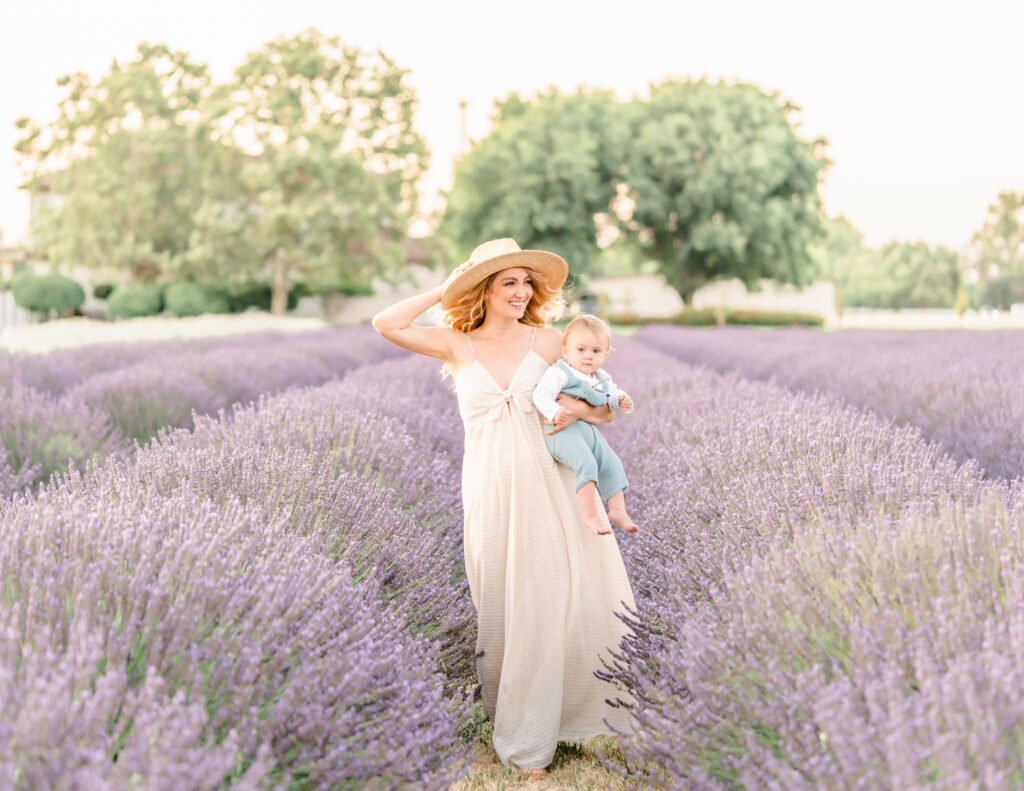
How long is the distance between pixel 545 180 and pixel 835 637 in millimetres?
32667

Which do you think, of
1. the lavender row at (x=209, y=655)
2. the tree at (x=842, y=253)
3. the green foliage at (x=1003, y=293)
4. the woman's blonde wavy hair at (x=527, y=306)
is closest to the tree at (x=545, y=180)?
the woman's blonde wavy hair at (x=527, y=306)

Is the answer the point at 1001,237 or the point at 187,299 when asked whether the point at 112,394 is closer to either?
the point at 187,299

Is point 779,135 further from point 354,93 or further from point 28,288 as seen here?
point 28,288

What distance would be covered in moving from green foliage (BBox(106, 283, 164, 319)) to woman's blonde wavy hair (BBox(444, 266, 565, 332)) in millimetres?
34589

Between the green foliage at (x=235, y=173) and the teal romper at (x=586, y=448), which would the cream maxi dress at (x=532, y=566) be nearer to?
the teal romper at (x=586, y=448)

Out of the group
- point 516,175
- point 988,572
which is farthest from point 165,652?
point 516,175

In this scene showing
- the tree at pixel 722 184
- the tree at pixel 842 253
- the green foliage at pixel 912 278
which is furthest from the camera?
the tree at pixel 842 253

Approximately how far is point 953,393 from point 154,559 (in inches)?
186

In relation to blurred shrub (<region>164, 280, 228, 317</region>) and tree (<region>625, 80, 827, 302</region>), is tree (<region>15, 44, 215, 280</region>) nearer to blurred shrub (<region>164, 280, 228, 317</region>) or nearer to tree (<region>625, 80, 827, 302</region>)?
blurred shrub (<region>164, 280, 228, 317</region>)

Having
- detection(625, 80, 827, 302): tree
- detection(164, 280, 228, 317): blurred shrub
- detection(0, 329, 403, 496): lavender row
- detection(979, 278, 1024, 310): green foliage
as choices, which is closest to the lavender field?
detection(0, 329, 403, 496): lavender row

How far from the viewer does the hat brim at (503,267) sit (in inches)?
109

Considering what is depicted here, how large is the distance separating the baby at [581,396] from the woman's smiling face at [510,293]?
21 centimetres

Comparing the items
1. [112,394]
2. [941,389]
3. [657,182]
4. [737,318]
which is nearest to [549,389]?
[941,389]

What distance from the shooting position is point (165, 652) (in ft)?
5.24
